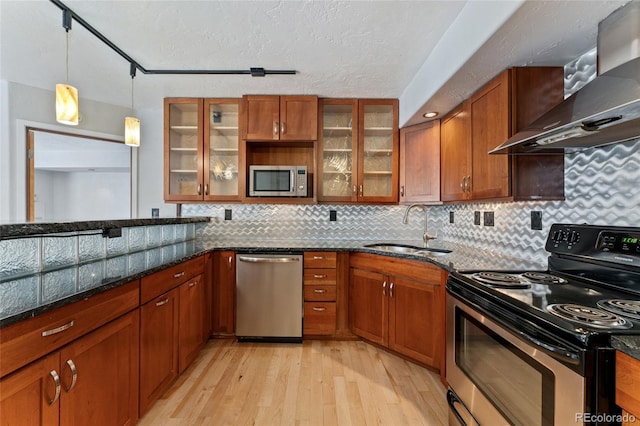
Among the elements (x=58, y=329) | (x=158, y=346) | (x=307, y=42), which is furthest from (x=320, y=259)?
(x=58, y=329)

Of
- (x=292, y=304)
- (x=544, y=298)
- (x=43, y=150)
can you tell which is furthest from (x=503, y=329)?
(x=43, y=150)

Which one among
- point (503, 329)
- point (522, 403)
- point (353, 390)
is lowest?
point (353, 390)

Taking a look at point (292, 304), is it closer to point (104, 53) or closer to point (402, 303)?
point (402, 303)

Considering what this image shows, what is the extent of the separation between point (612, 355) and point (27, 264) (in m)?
2.04

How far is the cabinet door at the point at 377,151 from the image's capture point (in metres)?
2.91

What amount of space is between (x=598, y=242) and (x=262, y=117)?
104 inches

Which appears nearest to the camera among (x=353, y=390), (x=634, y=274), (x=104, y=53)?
(x=634, y=274)

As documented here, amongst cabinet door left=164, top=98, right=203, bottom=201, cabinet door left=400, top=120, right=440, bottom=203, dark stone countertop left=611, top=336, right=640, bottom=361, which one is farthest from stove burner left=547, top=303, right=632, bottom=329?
cabinet door left=164, top=98, right=203, bottom=201

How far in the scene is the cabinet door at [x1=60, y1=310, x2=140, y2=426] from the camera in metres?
1.10

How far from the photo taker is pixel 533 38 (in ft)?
4.40

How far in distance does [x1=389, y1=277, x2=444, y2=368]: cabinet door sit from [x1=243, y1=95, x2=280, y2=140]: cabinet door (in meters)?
1.83

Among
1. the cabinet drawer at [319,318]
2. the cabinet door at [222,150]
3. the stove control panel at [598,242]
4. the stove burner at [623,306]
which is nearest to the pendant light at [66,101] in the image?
the cabinet door at [222,150]

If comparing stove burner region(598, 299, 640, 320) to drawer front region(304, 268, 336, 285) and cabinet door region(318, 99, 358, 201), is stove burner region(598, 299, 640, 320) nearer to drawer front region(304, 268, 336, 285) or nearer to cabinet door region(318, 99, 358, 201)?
drawer front region(304, 268, 336, 285)

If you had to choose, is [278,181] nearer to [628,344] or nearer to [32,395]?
[32,395]
